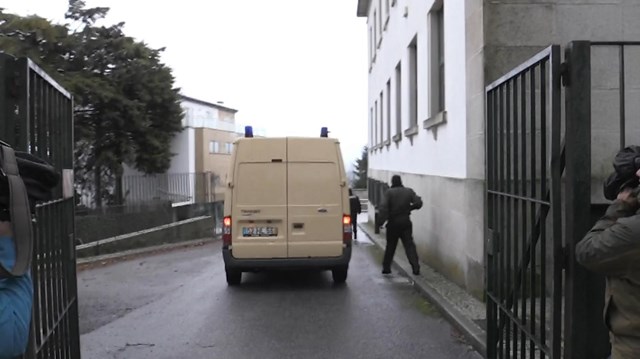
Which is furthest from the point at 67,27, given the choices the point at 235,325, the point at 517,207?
the point at 517,207

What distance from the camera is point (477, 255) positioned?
25.3 feet

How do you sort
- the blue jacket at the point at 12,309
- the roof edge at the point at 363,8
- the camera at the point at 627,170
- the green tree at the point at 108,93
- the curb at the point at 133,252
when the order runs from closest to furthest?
the blue jacket at the point at 12,309 < the camera at the point at 627,170 < the curb at the point at 133,252 < the green tree at the point at 108,93 < the roof edge at the point at 363,8

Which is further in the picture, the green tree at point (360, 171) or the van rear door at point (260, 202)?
the green tree at point (360, 171)

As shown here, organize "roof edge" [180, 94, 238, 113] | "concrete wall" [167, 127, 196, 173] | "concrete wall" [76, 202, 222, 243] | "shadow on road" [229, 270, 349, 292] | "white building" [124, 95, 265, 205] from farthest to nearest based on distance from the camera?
"roof edge" [180, 94, 238, 113], "concrete wall" [167, 127, 196, 173], "white building" [124, 95, 265, 205], "concrete wall" [76, 202, 222, 243], "shadow on road" [229, 270, 349, 292]

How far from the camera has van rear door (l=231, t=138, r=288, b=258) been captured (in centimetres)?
962

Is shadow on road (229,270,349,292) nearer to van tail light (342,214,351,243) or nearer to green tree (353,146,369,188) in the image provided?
van tail light (342,214,351,243)

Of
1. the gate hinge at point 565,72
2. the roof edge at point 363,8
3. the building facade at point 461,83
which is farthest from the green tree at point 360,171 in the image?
the gate hinge at point 565,72

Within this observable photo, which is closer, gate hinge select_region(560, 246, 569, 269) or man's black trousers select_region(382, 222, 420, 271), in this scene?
gate hinge select_region(560, 246, 569, 269)

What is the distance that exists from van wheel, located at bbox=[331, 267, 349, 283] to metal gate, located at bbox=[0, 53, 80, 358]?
591 cm

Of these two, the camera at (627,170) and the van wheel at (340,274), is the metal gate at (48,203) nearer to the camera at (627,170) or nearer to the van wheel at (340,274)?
the camera at (627,170)

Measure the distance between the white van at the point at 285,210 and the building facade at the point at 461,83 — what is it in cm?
182

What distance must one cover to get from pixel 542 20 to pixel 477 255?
3104 mm

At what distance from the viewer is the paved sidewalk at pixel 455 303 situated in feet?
20.2

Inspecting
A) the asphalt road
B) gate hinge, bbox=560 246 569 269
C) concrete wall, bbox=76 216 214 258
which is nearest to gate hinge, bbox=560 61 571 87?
gate hinge, bbox=560 246 569 269
